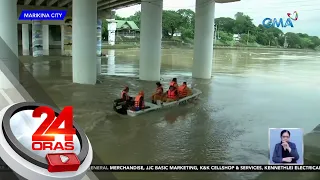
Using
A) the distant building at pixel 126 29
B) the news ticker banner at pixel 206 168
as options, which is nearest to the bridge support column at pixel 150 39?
the news ticker banner at pixel 206 168

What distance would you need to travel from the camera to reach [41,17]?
116 feet

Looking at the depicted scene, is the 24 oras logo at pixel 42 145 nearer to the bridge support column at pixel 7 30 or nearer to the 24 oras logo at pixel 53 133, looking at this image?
the 24 oras logo at pixel 53 133

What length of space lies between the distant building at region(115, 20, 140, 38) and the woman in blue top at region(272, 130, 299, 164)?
90.1m

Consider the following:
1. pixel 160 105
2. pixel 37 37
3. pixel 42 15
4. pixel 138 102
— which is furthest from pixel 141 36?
pixel 37 37

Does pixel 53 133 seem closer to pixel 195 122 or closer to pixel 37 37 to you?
pixel 195 122

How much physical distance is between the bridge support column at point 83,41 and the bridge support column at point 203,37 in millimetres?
7997

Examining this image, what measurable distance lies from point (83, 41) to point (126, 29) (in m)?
75.6

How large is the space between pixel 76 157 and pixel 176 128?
976cm

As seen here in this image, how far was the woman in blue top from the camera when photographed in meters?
4.49

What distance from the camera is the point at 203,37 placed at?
996 inches

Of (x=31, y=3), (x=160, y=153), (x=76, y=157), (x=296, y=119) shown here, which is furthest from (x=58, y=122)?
(x=31, y=3)

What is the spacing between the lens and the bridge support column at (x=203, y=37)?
25.1m

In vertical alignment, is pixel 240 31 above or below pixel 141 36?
above

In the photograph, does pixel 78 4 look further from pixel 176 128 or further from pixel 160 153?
pixel 160 153
